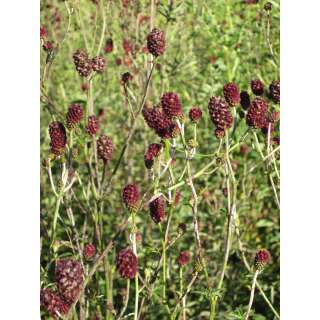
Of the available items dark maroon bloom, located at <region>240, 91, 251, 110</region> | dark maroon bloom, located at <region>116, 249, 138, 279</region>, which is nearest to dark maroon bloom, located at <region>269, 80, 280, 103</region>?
dark maroon bloom, located at <region>240, 91, 251, 110</region>

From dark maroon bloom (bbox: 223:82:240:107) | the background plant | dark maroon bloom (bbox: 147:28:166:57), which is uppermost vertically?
dark maroon bloom (bbox: 147:28:166:57)

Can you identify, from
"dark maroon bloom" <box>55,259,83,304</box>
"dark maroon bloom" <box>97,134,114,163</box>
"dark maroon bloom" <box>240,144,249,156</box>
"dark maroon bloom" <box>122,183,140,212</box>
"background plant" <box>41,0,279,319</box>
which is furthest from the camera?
"dark maroon bloom" <box>240,144,249,156</box>

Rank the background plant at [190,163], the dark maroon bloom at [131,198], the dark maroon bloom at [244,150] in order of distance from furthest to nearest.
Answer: the dark maroon bloom at [244,150] < the background plant at [190,163] < the dark maroon bloom at [131,198]

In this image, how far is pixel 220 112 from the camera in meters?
1.00

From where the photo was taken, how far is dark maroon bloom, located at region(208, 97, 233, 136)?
0.99m

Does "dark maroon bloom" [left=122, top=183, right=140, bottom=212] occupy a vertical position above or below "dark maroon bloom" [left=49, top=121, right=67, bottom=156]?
below

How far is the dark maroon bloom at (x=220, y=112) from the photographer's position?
3.25 ft

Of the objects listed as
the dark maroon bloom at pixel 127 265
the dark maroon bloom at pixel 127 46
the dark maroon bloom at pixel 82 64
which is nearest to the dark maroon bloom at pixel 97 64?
the dark maroon bloom at pixel 82 64

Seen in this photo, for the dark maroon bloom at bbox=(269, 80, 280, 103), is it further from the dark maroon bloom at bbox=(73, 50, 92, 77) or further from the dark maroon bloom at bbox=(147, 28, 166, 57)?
the dark maroon bloom at bbox=(73, 50, 92, 77)

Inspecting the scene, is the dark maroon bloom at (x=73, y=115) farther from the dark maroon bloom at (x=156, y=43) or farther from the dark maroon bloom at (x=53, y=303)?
the dark maroon bloom at (x=53, y=303)

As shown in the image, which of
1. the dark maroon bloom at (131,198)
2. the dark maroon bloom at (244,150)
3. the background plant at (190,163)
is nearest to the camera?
the dark maroon bloom at (131,198)
